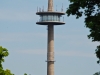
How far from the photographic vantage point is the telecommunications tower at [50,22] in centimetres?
18012

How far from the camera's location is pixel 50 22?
611ft

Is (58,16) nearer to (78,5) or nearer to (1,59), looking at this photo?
(1,59)

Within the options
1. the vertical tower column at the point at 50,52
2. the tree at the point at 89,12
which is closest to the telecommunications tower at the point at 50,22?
the vertical tower column at the point at 50,52

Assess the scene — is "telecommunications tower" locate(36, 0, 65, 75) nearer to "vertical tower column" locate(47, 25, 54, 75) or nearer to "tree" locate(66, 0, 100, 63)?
"vertical tower column" locate(47, 25, 54, 75)

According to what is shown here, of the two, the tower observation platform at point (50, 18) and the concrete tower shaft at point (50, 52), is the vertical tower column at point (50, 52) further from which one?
the tower observation platform at point (50, 18)

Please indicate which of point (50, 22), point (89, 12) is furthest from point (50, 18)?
point (89, 12)

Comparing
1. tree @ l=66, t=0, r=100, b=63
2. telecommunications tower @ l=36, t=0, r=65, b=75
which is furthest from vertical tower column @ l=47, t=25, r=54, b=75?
tree @ l=66, t=0, r=100, b=63

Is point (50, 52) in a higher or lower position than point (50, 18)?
lower

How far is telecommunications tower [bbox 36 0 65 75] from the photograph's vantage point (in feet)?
591

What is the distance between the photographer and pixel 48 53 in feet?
600

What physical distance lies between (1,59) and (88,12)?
20733 millimetres

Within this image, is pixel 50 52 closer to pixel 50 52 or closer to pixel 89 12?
pixel 50 52

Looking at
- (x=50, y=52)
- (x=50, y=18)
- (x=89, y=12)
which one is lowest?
(x=89, y=12)

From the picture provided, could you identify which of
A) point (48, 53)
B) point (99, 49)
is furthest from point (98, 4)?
point (48, 53)
